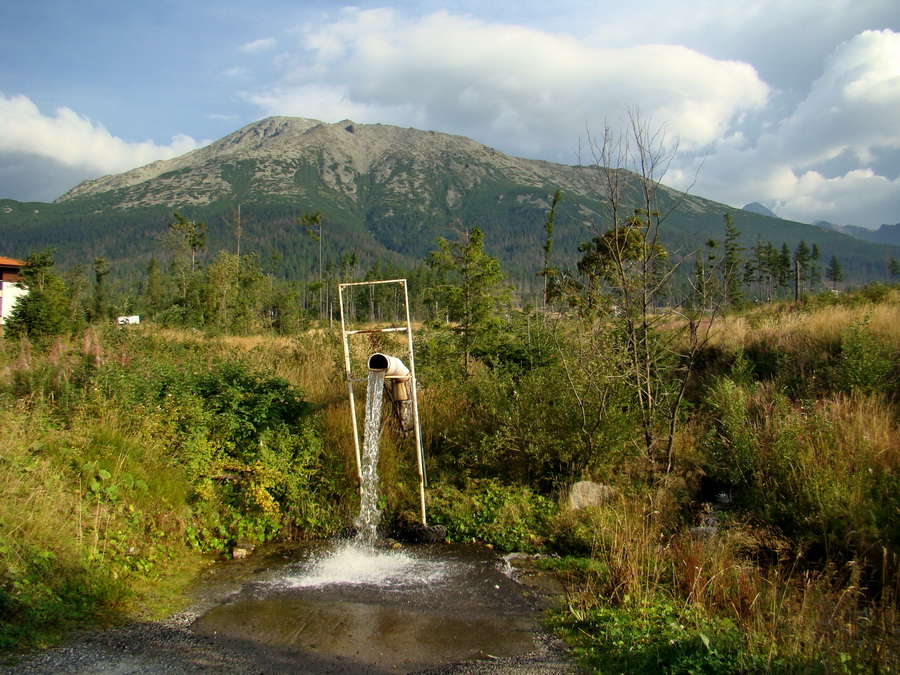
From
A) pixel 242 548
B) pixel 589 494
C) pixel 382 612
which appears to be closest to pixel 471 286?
pixel 589 494

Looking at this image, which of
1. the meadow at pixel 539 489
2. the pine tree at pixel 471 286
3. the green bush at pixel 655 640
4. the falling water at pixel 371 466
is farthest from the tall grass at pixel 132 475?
the green bush at pixel 655 640

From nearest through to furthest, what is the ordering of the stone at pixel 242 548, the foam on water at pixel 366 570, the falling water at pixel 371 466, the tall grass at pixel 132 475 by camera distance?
the tall grass at pixel 132 475
the foam on water at pixel 366 570
the stone at pixel 242 548
the falling water at pixel 371 466

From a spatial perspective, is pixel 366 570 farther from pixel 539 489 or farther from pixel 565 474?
pixel 565 474

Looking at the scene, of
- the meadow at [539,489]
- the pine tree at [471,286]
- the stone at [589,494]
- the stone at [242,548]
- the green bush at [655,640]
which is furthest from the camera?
the pine tree at [471,286]

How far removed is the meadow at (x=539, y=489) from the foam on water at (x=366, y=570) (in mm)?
727

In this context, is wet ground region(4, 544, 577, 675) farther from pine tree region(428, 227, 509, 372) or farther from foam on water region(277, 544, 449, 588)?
pine tree region(428, 227, 509, 372)

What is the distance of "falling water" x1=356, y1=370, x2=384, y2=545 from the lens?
7.50m

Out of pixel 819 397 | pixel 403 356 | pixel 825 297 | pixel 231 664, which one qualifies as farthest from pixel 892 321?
pixel 231 664

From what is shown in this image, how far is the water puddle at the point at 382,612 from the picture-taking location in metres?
4.78

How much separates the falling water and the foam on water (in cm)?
38

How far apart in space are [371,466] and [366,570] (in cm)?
151

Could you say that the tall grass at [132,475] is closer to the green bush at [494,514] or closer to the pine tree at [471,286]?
the green bush at [494,514]

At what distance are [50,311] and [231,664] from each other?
1727 cm

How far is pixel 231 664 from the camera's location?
14.6ft
